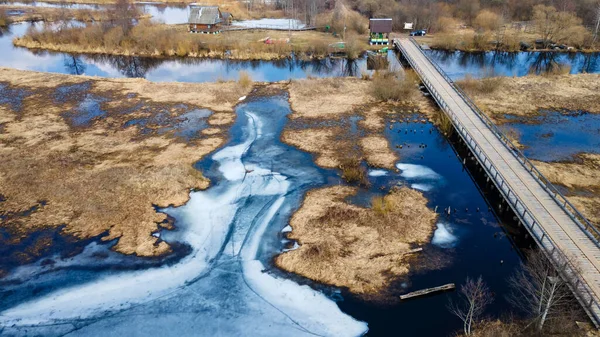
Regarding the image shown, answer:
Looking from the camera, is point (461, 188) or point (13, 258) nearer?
point (13, 258)

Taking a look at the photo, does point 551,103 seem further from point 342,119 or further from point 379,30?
point 379,30

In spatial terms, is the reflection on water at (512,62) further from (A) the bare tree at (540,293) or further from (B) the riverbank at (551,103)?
(A) the bare tree at (540,293)

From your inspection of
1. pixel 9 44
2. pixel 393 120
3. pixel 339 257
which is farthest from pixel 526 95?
pixel 9 44

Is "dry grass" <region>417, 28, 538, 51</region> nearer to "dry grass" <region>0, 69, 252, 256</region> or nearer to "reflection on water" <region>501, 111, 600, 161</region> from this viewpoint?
"reflection on water" <region>501, 111, 600, 161</region>

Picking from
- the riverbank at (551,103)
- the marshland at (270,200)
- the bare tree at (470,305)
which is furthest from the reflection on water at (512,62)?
the bare tree at (470,305)

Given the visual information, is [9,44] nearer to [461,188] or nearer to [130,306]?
[130,306]

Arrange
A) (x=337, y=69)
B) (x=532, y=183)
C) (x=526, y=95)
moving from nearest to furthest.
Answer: (x=532, y=183) → (x=526, y=95) → (x=337, y=69)

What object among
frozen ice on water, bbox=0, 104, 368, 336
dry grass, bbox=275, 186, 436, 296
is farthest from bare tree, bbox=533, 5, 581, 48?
frozen ice on water, bbox=0, 104, 368, 336
